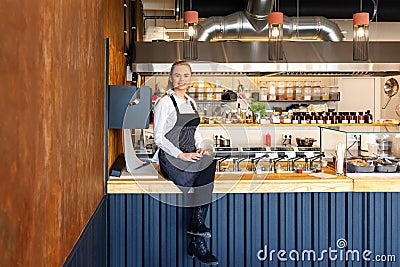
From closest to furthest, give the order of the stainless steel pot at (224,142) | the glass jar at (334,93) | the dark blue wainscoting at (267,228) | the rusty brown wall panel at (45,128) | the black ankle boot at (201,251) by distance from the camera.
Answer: the rusty brown wall panel at (45,128)
the black ankle boot at (201,251)
the dark blue wainscoting at (267,228)
the stainless steel pot at (224,142)
the glass jar at (334,93)

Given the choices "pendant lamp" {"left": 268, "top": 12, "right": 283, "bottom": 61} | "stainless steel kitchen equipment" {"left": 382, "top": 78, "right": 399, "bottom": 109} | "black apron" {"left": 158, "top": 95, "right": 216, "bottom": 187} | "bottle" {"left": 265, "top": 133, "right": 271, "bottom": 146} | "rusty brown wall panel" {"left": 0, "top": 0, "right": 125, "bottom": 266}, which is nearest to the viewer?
"rusty brown wall panel" {"left": 0, "top": 0, "right": 125, "bottom": 266}

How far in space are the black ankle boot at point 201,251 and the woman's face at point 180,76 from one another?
3.25 ft

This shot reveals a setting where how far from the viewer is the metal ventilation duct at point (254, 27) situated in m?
6.28

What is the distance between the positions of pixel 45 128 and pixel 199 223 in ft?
6.55

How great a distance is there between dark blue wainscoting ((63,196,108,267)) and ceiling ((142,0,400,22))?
12.0ft

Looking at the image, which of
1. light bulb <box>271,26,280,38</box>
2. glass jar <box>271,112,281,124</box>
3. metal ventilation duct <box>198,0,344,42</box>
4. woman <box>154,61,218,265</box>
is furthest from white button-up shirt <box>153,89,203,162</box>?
glass jar <box>271,112,281,124</box>

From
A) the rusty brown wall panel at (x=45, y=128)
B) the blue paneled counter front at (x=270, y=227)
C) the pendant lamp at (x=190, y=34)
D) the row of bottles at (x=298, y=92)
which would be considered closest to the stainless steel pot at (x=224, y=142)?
the row of bottles at (x=298, y=92)

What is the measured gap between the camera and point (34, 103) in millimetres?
1363

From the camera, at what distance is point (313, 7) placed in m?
6.38

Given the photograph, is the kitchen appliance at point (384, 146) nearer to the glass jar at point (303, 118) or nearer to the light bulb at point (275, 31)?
the light bulb at point (275, 31)

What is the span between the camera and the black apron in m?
3.43

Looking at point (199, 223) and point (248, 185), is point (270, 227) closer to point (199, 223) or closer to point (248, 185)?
point (248, 185)

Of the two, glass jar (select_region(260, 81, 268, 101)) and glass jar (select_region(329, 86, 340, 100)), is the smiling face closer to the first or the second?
glass jar (select_region(260, 81, 268, 101))

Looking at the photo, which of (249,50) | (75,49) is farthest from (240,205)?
(249,50)
